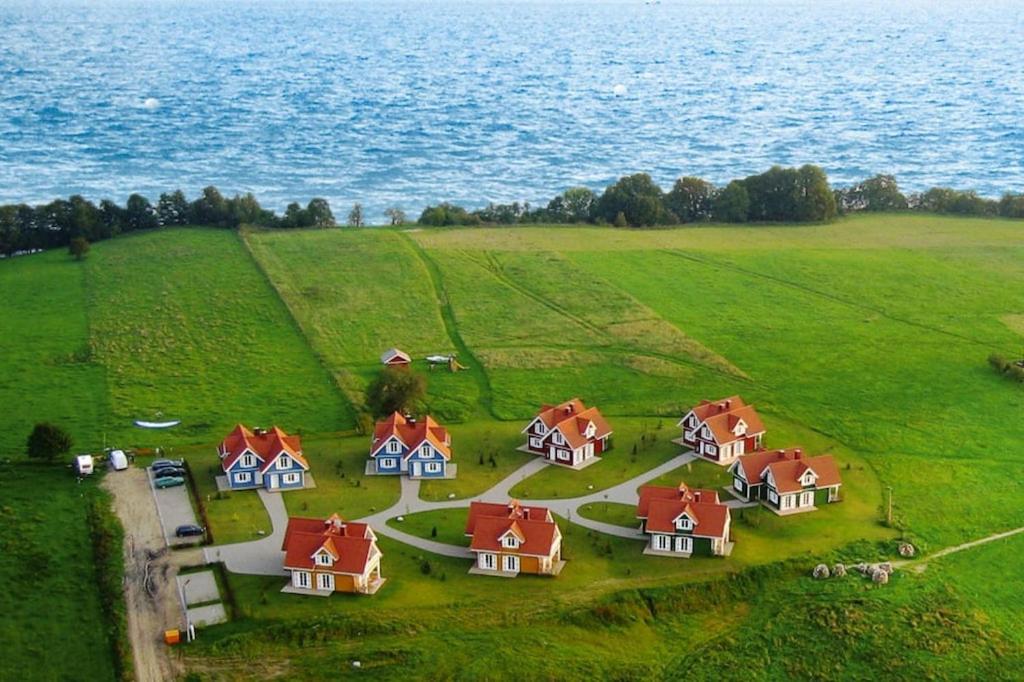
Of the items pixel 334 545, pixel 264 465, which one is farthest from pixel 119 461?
pixel 334 545

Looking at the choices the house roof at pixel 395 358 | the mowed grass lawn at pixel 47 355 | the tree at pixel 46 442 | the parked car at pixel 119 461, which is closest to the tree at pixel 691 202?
the house roof at pixel 395 358

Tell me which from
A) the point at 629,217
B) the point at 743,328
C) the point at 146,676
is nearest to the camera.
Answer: the point at 146,676

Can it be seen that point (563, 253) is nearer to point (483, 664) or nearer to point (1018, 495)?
point (1018, 495)

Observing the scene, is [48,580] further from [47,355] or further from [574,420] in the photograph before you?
[47,355]

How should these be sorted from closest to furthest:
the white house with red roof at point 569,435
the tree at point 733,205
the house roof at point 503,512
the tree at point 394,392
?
the house roof at point 503,512, the white house with red roof at point 569,435, the tree at point 394,392, the tree at point 733,205

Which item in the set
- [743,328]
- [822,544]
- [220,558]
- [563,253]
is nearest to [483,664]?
[220,558]

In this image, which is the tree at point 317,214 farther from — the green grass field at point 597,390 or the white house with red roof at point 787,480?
the white house with red roof at point 787,480

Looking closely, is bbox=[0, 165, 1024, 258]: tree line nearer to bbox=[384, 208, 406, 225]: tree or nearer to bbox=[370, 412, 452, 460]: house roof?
bbox=[384, 208, 406, 225]: tree

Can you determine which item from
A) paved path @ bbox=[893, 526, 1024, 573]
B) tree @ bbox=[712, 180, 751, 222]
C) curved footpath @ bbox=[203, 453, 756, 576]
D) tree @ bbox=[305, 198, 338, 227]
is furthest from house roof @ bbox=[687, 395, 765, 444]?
tree @ bbox=[305, 198, 338, 227]
